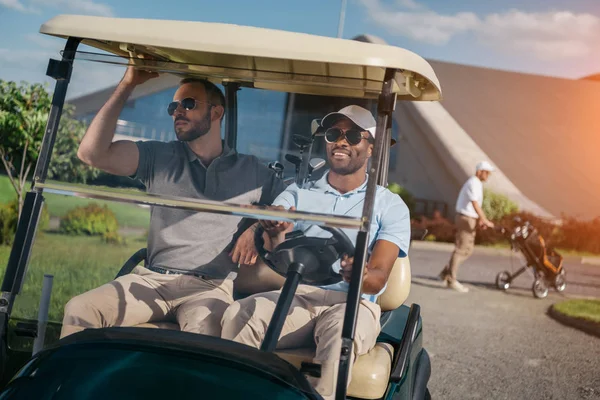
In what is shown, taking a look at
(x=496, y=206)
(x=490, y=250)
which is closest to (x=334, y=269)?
(x=490, y=250)

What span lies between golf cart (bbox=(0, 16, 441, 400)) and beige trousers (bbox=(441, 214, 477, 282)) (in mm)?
6201

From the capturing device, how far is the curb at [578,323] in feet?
22.5

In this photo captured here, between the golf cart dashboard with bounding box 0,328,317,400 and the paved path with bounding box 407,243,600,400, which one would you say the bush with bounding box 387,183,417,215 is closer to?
the paved path with bounding box 407,243,600,400

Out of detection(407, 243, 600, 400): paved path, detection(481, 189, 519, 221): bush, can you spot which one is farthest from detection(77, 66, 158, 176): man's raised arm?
detection(481, 189, 519, 221): bush

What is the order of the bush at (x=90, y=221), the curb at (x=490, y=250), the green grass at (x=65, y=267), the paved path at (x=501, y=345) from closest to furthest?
the green grass at (x=65, y=267)
the bush at (x=90, y=221)
the paved path at (x=501, y=345)
the curb at (x=490, y=250)

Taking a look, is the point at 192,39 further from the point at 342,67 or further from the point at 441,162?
the point at 441,162

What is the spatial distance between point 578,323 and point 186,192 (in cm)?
564

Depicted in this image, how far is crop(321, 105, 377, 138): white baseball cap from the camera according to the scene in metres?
2.33

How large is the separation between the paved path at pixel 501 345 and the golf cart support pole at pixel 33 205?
285 centimetres

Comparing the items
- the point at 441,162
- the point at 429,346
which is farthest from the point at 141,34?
the point at 441,162

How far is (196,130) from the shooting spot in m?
2.46

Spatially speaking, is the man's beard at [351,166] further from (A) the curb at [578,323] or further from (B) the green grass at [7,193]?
(B) the green grass at [7,193]

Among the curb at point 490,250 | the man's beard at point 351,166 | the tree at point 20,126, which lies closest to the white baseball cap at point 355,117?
the man's beard at point 351,166

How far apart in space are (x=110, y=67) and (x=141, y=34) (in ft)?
0.85
